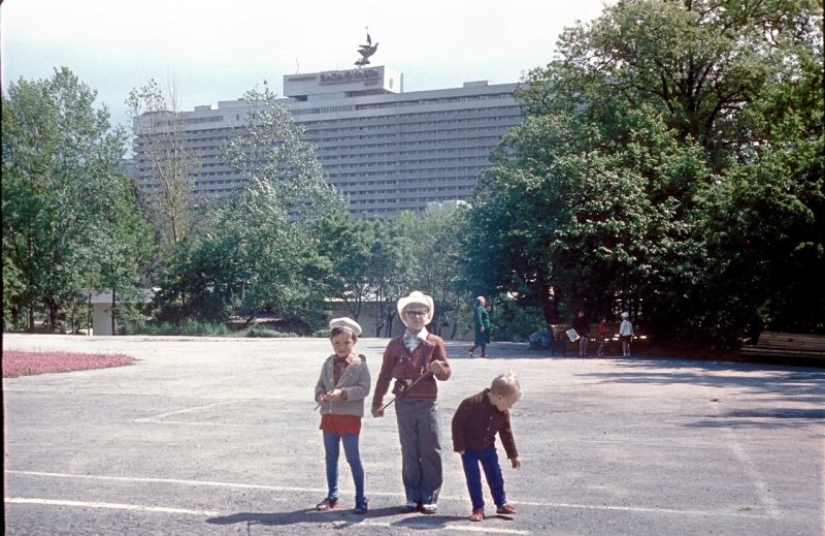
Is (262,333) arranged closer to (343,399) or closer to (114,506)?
(114,506)

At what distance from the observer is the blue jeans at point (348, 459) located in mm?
6285

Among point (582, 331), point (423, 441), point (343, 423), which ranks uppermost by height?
point (343, 423)

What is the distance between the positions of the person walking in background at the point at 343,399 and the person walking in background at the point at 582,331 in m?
22.1

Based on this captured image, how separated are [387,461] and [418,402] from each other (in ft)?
8.46

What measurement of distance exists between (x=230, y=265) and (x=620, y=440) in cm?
3480

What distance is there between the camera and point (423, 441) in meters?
6.21

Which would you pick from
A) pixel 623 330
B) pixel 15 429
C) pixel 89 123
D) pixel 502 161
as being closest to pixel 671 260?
pixel 623 330

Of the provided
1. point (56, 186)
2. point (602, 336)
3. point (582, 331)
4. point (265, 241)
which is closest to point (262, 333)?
point (265, 241)

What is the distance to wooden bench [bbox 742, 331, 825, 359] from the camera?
2322cm

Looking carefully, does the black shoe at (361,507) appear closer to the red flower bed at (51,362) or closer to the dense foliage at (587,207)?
the dense foliage at (587,207)

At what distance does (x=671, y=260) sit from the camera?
27875mm

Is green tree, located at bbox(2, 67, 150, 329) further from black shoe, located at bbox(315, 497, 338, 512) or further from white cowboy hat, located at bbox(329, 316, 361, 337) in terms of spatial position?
black shoe, located at bbox(315, 497, 338, 512)

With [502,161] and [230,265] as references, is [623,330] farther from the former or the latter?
[230,265]

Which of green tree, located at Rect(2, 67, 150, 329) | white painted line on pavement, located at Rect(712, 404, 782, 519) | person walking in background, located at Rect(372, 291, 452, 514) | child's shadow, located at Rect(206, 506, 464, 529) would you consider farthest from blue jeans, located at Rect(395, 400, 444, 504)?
green tree, located at Rect(2, 67, 150, 329)
